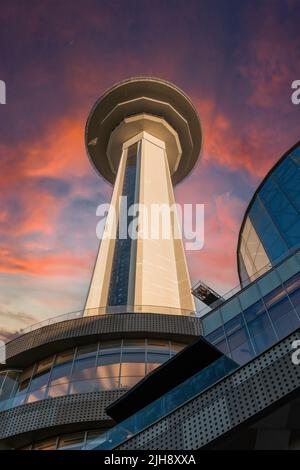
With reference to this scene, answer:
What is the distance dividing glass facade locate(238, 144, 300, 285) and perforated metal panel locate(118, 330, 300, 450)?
2274 centimetres

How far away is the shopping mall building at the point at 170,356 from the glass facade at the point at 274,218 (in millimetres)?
121

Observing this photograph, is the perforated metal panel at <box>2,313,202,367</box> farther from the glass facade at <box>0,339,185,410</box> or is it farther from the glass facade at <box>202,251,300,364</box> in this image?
the glass facade at <box>202,251,300,364</box>

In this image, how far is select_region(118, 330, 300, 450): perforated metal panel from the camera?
10.5m

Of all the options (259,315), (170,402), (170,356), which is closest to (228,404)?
(170,402)

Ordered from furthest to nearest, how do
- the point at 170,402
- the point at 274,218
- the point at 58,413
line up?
the point at 274,218, the point at 58,413, the point at 170,402

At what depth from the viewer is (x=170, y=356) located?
22.5 metres

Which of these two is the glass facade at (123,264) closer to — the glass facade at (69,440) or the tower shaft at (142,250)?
the tower shaft at (142,250)

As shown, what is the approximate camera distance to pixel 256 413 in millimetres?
10383

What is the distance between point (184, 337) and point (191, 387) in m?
10.8

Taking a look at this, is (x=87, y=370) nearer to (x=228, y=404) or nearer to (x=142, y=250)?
(x=228, y=404)

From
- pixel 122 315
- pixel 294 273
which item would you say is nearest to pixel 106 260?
pixel 122 315

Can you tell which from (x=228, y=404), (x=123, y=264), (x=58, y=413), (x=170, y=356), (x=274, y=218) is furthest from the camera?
(x=123, y=264)

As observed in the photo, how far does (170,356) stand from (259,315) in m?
8.54

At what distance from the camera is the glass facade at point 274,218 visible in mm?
35625
